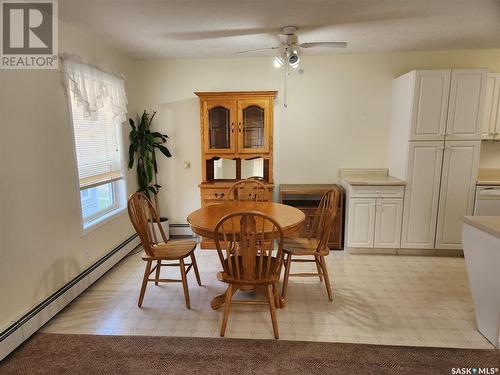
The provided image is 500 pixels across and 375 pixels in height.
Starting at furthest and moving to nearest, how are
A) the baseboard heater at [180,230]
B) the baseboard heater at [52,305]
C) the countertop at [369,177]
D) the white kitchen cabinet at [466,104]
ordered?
the baseboard heater at [180,230]
the countertop at [369,177]
the white kitchen cabinet at [466,104]
the baseboard heater at [52,305]

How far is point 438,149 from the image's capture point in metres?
3.32

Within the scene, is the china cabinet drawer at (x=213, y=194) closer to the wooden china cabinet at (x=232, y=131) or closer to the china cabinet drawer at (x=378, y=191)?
the wooden china cabinet at (x=232, y=131)

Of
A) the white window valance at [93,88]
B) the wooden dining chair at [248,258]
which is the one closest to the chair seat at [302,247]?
the wooden dining chair at [248,258]

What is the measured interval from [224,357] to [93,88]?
8.34 feet

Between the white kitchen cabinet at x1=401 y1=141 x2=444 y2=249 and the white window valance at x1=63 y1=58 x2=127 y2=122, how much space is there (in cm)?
323

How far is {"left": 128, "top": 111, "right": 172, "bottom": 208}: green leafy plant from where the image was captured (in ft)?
12.3

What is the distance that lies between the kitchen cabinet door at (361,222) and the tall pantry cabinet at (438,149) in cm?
37

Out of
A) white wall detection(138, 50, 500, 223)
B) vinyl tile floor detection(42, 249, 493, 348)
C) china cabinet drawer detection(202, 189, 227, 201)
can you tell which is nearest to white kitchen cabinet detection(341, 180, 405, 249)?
vinyl tile floor detection(42, 249, 493, 348)

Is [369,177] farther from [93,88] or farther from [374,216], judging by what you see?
[93,88]

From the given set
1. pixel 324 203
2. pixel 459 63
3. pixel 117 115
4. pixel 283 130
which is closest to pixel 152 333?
pixel 324 203

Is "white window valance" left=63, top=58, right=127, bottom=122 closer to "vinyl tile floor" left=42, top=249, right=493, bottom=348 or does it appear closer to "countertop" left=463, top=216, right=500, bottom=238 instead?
"vinyl tile floor" left=42, top=249, right=493, bottom=348

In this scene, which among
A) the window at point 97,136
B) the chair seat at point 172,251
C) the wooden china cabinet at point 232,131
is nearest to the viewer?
the chair seat at point 172,251

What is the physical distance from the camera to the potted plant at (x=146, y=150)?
3.74m

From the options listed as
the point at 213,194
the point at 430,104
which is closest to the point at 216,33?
the point at 213,194
